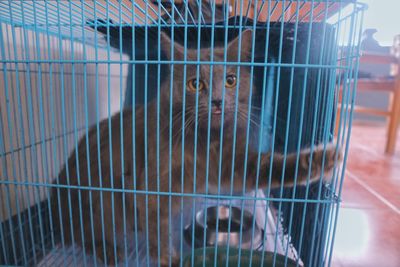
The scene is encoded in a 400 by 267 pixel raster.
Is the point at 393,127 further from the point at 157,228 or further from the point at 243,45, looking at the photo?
the point at 157,228

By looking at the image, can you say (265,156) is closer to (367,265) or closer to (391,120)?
(367,265)

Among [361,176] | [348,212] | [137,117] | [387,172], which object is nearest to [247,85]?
[137,117]

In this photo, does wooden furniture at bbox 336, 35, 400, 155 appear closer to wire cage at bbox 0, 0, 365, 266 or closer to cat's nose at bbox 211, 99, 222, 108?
wire cage at bbox 0, 0, 365, 266

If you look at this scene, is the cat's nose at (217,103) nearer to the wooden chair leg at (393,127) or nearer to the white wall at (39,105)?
the white wall at (39,105)

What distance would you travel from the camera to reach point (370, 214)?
155 cm

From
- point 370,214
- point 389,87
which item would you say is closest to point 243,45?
point 370,214

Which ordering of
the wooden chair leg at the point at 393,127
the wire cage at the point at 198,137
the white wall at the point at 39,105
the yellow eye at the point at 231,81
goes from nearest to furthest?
the wire cage at the point at 198,137 < the yellow eye at the point at 231,81 < the white wall at the point at 39,105 < the wooden chair leg at the point at 393,127

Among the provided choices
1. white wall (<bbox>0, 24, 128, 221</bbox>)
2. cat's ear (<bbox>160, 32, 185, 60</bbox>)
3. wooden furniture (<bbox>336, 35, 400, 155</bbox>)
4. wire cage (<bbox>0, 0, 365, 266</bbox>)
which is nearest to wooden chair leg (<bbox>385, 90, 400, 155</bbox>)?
wooden furniture (<bbox>336, 35, 400, 155</bbox>)

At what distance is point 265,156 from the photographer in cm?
94

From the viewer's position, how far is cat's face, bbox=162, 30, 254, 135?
0.83 m

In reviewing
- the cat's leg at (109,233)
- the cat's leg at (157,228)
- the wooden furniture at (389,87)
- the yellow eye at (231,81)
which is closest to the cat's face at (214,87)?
the yellow eye at (231,81)

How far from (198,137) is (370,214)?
114 centimetres

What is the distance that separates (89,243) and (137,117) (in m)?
0.49

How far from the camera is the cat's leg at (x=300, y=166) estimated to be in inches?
32.2
